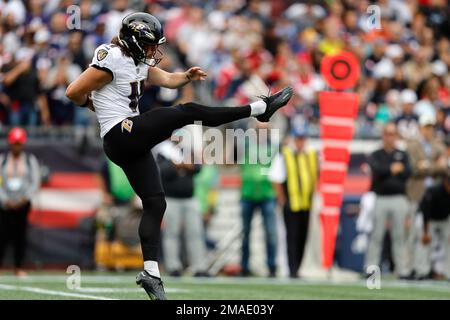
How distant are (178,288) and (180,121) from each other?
3.68 metres

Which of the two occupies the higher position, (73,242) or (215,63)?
(215,63)

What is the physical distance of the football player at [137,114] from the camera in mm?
8484

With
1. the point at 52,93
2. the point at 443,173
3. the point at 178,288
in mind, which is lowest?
the point at 178,288

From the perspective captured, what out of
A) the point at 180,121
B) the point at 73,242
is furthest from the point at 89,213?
the point at 180,121

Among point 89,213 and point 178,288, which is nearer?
point 178,288

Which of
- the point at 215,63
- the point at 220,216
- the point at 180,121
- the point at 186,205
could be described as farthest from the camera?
the point at 215,63

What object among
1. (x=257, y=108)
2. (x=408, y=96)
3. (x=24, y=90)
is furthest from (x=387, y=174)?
(x=257, y=108)

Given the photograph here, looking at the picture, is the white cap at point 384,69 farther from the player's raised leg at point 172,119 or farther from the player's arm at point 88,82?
the player's arm at point 88,82

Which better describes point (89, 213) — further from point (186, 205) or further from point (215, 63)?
point (215, 63)

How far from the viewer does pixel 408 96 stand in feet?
60.5

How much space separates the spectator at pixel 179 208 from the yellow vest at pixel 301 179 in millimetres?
1352

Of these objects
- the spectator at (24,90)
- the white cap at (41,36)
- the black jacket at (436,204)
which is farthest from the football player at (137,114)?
the white cap at (41,36)

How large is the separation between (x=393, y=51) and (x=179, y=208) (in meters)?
6.62

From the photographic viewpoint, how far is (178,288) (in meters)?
11.8
